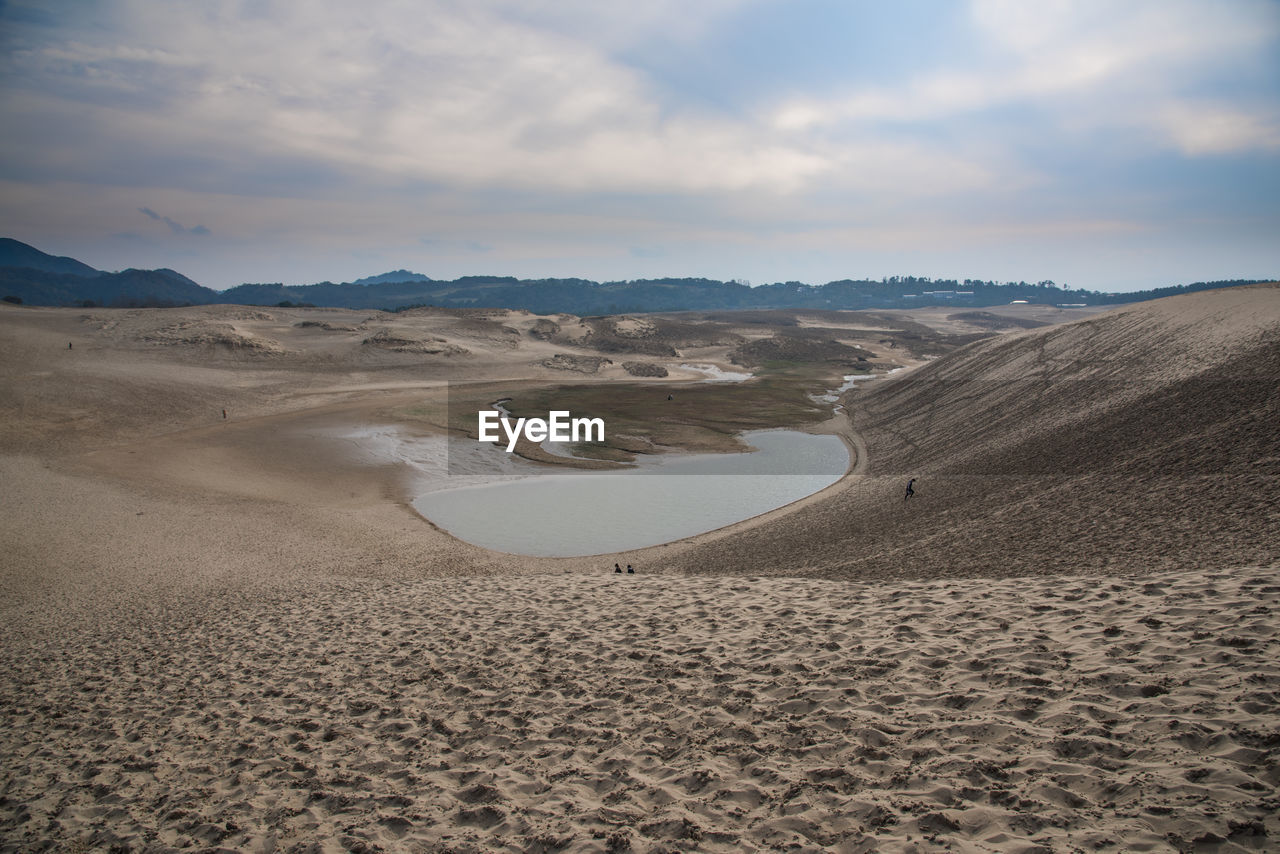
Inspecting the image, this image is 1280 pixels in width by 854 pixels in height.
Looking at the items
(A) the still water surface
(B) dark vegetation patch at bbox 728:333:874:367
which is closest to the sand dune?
(A) the still water surface

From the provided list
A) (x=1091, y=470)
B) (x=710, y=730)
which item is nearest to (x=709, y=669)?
(x=710, y=730)

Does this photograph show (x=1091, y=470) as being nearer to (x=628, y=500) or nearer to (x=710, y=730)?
(x=628, y=500)

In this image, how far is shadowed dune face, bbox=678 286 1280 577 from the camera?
1388 centimetres

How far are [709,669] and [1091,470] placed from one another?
17.5m

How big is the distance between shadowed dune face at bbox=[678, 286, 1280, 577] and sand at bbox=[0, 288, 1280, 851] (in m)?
0.16

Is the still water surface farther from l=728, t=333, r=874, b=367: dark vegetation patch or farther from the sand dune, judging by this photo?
l=728, t=333, r=874, b=367: dark vegetation patch

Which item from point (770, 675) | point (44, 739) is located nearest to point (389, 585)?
point (44, 739)

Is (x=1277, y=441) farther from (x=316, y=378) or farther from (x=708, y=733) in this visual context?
(x=316, y=378)

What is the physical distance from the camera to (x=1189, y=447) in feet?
60.2

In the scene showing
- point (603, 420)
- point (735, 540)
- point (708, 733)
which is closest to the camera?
point (708, 733)

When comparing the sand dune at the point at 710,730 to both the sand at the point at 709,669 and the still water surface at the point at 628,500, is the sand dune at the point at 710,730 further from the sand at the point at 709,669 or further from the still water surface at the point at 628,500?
the still water surface at the point at 628,500

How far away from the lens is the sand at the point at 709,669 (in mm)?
5648

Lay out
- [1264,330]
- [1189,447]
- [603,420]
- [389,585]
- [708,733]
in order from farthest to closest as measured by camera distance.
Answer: [603,420] < [1264,330] < [1189,447] < [389,585] < [708,733]

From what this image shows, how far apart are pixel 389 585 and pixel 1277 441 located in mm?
23711
